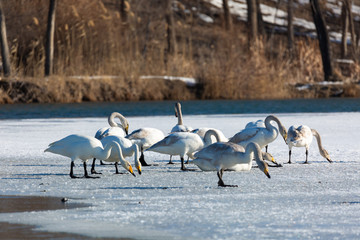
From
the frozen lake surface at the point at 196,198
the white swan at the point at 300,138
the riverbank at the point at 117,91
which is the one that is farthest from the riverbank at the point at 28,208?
the riverbank at the point at 117,91

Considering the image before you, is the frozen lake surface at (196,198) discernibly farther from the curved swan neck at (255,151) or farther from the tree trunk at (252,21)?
the tree trunk at (252,21)

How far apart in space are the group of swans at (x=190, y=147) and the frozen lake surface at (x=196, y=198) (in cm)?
21

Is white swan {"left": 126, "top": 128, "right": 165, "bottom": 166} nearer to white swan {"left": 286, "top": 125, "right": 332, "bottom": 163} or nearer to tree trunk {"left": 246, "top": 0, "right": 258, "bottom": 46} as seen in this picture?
white swan {"left": 286, "top": 125, "right": 332, "bottom": 163}

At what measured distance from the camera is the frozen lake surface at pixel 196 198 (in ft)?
19.3

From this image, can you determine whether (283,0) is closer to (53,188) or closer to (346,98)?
(346,98)

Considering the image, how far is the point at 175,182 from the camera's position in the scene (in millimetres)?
8477

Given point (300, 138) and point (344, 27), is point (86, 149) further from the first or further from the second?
point (344, 27)

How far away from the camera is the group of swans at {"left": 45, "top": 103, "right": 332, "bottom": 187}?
8227 millimetres

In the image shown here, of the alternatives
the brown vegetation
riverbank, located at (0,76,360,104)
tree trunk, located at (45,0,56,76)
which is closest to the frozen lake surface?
riverbank, located at (0,76,360,104)

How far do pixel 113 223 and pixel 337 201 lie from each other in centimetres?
208

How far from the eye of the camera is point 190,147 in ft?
31.2

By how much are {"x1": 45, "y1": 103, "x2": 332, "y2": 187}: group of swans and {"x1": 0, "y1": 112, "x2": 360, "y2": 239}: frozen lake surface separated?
0.21m

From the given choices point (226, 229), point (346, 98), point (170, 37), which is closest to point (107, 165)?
point (226, 229)

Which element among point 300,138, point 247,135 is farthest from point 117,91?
point 247,135
